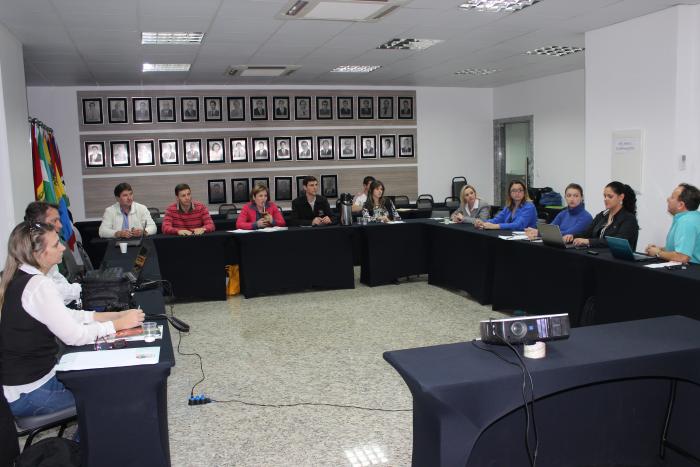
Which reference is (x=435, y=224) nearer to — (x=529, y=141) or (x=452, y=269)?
(x=452, y=269)

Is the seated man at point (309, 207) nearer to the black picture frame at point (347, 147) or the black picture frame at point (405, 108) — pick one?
the black picture frame at point (347, 147)

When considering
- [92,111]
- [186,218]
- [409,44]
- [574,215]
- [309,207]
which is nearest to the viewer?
[574,215]

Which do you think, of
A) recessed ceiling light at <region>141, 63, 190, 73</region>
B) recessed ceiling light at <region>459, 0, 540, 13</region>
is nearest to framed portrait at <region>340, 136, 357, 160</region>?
recessed ceiling light at <region>141, 63, 190, 73</region>

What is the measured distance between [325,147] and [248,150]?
5.00 ft

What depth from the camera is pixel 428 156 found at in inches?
512

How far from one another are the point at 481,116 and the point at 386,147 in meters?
2.31

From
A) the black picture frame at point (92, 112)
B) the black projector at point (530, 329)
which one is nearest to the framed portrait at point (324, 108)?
the black picture frame at point (92, 112)

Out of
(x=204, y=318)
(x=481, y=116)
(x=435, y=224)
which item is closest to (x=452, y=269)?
(x=435, y=224)

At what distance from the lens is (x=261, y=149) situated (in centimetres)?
1192

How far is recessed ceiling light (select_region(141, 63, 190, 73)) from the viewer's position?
9189 millimetres

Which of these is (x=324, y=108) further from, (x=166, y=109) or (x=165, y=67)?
(x=165, y=67)

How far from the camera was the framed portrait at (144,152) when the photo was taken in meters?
11.4

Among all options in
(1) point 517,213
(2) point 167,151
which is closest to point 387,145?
(2) point 167,151

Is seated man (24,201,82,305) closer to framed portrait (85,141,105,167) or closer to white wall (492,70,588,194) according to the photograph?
framed portrait (85,141,105,167)
